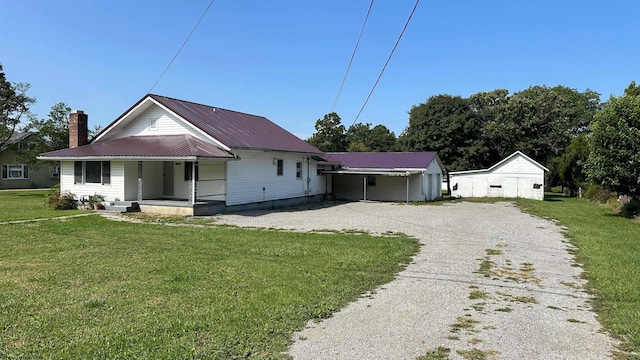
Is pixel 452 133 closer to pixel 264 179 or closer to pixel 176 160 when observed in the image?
pixel 264 179

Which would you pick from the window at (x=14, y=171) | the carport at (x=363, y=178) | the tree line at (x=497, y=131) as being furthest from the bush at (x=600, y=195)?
the window at (x=14, y=171)

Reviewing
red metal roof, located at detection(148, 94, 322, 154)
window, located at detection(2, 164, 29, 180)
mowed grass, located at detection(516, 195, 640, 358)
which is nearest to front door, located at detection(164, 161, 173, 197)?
red metal roof, located at detection(148, 94, 322, 154)

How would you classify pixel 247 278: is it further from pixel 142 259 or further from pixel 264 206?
pixel 264 206

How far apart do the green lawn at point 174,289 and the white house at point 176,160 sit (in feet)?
22.8

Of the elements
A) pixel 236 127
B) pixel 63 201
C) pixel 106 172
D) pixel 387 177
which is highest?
pixel 236 127

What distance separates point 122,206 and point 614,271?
1759 centimetres

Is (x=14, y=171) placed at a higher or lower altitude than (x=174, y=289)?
higher

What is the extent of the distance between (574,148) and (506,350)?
40.5m

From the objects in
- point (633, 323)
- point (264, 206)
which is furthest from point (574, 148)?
point (633, 323)

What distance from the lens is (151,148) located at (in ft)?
62.5

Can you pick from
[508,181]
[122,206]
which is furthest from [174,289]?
[508,181]

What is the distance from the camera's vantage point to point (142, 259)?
8812mm

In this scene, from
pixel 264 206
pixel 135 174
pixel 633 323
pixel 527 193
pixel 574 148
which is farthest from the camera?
pixel 574 148

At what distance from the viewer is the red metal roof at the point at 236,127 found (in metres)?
20.4
